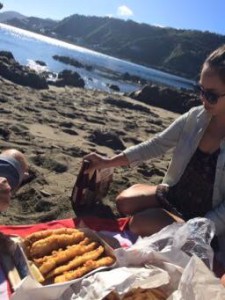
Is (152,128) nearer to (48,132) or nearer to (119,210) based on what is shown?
(48,132)

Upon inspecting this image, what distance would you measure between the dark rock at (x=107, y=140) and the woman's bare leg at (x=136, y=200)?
3297 millimetres

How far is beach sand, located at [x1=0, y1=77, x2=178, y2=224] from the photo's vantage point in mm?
5215

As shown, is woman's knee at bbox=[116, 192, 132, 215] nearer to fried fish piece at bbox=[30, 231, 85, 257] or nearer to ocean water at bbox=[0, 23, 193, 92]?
→ fried fish piece at bbox=[30, 231, 85, 257]

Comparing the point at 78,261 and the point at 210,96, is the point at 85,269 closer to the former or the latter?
the point at 78,261

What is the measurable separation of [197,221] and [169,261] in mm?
455

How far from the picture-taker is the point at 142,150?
16.8 feet

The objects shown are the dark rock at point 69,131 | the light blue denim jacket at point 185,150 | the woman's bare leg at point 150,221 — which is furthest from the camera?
the dark rock at point 69,131

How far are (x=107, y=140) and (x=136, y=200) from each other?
362cm

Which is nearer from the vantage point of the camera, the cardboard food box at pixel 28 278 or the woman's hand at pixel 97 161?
the cardboard food box at pixel 28 278

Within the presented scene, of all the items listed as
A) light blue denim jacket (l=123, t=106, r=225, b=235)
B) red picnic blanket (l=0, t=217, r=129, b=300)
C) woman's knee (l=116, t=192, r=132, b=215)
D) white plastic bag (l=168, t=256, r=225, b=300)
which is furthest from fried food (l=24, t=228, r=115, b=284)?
woman's knee (l=116, t=192, r=132, b=215)

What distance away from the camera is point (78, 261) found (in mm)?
3518

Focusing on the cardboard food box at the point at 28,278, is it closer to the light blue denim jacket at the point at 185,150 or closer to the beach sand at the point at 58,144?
the beach sand at the point at 58,144

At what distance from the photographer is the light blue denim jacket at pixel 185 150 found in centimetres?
441

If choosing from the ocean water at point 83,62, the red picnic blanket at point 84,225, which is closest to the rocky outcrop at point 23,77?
the ocean water at point 83,62
